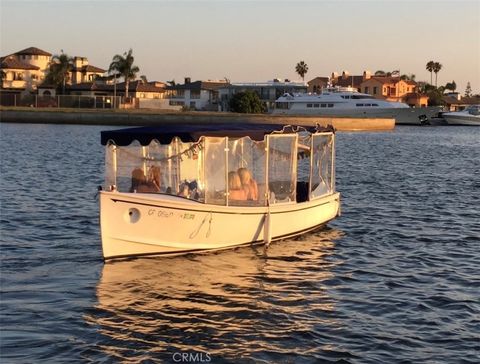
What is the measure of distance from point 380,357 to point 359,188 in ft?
76.9

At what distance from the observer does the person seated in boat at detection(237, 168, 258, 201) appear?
1814 cm

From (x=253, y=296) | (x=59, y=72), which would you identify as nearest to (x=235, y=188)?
(x=253, y=296)

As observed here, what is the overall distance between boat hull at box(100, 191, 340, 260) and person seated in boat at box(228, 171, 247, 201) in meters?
0.37

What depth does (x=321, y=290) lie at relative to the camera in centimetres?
1512

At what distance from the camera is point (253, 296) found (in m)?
14.4

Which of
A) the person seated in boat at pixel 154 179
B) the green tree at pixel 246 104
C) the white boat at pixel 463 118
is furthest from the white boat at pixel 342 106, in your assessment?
the person seated in boat at pixel 154 179

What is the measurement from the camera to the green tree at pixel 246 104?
399 feet

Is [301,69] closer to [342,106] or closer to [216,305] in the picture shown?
[342,106]

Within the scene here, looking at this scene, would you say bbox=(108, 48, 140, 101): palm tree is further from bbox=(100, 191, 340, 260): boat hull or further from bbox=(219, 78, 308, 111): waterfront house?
bbox=(100, 191, 340, 260): boat hull

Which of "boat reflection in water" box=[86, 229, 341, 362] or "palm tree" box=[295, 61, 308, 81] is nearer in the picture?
"boat reflection in water" box=[86, 229, 341, 362]

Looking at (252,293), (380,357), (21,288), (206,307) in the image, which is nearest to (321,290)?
(252,293)

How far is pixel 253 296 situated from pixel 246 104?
10856cm

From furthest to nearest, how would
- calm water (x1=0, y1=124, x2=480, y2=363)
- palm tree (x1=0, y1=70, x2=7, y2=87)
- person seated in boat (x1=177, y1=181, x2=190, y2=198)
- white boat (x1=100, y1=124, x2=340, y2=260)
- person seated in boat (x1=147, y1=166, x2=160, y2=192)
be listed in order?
palm tree (x1=0, y1=70, x2=7, y2=87) < person seated in boat (x1=177, y1=181, x2=190, y2=198) < person seated in boat (x1=147, y1=166, x2=160, y2=192) < white boat (x1=100, y1=124, x2=340, y2=260) < calm water (x1=0, y1=124, x2=480, y2=363)

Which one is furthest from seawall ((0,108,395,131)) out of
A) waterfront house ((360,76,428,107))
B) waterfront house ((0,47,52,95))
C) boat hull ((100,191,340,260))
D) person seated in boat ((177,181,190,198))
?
person seated in boat ((177,181,190,198))
